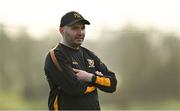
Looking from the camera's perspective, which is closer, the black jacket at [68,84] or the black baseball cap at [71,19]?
the black jacket at [68,84]

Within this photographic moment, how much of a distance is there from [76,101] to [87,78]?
21 centimetres

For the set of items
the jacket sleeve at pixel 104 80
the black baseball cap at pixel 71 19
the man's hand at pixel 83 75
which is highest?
the black baseball cap at pixel 71 19

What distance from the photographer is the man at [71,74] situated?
4.94 m

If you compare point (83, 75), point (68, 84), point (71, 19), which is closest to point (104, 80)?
point (83, 75)

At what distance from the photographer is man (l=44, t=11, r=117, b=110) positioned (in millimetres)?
4941

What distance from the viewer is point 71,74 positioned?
4.97 metres

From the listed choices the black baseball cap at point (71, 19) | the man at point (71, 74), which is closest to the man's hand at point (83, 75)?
the man at point (71, 74)

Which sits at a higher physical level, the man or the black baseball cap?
the black baseball cap

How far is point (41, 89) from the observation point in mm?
24281

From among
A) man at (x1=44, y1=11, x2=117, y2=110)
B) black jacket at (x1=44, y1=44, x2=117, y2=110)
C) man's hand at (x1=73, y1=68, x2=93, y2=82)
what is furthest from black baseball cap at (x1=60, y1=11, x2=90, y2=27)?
man's hand at (x1=73, y1=68, x2=93, y2=82)

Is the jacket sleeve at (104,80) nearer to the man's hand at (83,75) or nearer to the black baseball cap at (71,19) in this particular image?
the man's hand at (83,75)

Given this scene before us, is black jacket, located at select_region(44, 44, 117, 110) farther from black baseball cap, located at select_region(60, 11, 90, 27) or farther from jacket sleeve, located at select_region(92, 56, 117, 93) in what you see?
black baseball cap, located at select_region(60, 11, 90, 27)

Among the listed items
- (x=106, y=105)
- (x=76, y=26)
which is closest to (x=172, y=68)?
(x=106, y=105)

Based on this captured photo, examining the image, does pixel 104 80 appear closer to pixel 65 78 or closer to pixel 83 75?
pixel 83 75
